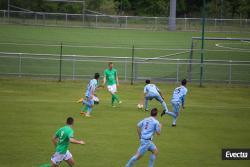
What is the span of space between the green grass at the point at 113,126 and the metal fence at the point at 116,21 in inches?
1371

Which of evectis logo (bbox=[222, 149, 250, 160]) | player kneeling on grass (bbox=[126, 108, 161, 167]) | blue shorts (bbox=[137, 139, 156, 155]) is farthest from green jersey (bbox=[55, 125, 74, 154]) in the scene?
evectis logo (bbox=[222, 149, 250, 160])

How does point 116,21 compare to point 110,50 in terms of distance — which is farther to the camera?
point 116,21

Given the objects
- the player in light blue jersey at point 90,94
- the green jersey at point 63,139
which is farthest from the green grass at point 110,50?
the green jersey at point 63,139

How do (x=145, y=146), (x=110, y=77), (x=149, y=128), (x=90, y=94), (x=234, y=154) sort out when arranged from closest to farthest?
(x=145, y=146) → (x=149, y=128) → (x=234, y=154) → (x=90, y=94) → (x=110, y=77)

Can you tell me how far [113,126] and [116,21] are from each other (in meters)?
47.9

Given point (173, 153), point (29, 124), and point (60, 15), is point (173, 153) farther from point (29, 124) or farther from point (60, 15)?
point (60, 15)

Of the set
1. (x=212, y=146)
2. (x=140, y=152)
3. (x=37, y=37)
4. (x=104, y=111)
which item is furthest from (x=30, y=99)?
(x=37, y=37)

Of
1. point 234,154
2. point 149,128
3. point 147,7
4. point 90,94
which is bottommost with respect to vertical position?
point 234,154

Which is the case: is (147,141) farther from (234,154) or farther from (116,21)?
(116,21)

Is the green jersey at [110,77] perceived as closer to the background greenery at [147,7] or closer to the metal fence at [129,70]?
the metal fence at [129,70]

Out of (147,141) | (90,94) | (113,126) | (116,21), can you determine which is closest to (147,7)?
(116,21)

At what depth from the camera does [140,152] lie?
1638 cm

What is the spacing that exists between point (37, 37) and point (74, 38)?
3.29 metres

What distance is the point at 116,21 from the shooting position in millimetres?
70750
